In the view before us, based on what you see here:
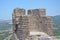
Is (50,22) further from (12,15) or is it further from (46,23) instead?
(12,15)

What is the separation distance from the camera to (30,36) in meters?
12.8

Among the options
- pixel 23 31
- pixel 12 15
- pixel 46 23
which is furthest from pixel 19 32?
pixel 46 23

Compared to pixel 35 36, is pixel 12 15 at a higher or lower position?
higher

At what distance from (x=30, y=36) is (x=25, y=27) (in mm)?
587

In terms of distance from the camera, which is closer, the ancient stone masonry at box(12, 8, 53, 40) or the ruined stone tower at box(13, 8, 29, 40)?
the ruined stone tower at box(13, 8, 29, 40)

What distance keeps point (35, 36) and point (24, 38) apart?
0.71 metres

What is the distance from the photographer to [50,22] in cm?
1445

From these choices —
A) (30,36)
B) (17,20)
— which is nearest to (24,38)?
(30,36)

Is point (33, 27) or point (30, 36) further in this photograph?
point (33, 27)

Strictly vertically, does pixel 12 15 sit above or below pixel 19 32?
above

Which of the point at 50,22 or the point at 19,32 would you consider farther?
the point at 50,22

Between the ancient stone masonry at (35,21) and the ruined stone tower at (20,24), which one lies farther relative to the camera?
the ancient stone masonry at (35,21)

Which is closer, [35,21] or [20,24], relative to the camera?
[20,24]

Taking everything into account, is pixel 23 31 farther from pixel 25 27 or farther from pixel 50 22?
pixel 50 22
